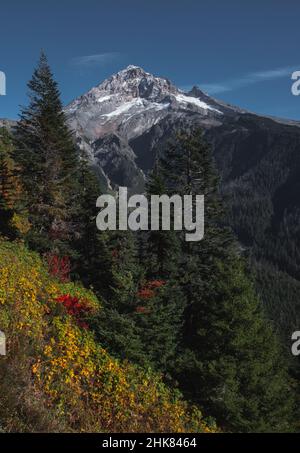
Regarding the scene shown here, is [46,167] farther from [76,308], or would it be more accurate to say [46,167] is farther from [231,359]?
[231,359]

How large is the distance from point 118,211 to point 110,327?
546 inches

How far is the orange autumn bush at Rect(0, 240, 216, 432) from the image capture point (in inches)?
394

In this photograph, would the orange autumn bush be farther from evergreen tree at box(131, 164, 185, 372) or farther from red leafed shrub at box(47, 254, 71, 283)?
red leafed shrub at box(47, 254, 71, 283)

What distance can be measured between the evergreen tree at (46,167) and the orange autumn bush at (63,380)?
31.2 ft

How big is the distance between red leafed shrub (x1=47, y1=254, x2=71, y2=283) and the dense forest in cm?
12

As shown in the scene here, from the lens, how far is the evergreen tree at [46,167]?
28016 millimetres

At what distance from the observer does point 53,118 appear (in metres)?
31.0

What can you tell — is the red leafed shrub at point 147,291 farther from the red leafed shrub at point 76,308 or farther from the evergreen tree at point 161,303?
the red leafed shrub at point 76,308

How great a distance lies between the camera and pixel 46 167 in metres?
28.5

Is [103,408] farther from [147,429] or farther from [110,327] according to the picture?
[110,327]

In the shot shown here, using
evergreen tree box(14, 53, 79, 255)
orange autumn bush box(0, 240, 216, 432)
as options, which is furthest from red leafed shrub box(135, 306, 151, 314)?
evergreen tree box(14, 53, 79, 255)

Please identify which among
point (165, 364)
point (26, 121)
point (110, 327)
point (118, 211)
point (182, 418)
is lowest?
point (182, 418)

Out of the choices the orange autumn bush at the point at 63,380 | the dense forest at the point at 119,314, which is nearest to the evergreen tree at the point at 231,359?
the dense forest at the point at 119,314
